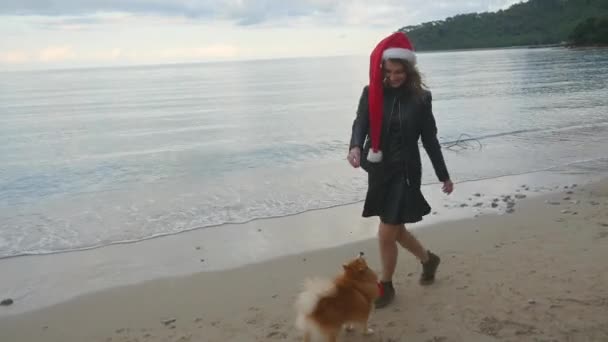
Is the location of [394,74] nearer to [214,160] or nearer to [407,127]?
[407,127]

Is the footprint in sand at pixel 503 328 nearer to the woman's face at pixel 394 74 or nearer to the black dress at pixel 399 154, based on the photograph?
the black dress at pixel 399 154

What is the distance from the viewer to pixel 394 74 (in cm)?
347

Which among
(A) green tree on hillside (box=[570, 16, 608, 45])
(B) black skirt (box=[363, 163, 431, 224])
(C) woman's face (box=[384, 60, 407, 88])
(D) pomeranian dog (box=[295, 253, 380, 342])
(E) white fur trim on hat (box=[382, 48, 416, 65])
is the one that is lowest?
(A) green tree on hillside (box=[570, 16, 608, 45])

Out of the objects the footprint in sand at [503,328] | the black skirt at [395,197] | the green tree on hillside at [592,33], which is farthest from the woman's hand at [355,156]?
the green tree on hillside at [592,33]

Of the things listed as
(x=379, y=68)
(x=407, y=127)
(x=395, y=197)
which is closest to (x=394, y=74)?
(x=379, y=68)

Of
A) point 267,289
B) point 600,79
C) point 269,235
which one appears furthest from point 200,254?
point 600,79

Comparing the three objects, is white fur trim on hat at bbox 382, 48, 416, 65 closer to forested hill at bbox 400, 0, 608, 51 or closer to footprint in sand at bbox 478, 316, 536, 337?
footprint in sand at bbox 478, 316, 536, 337

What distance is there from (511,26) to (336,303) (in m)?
174

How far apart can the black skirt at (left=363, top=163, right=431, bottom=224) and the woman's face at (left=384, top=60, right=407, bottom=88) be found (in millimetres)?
608

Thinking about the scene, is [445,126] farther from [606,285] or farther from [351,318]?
[351,318]

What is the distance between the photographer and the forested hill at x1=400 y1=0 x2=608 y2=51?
139500 millimetres

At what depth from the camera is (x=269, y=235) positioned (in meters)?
6.74

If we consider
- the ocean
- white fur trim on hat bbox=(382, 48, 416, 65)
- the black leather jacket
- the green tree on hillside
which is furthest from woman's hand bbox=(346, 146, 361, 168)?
the green tree on hillside

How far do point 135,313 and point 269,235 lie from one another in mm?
2503
